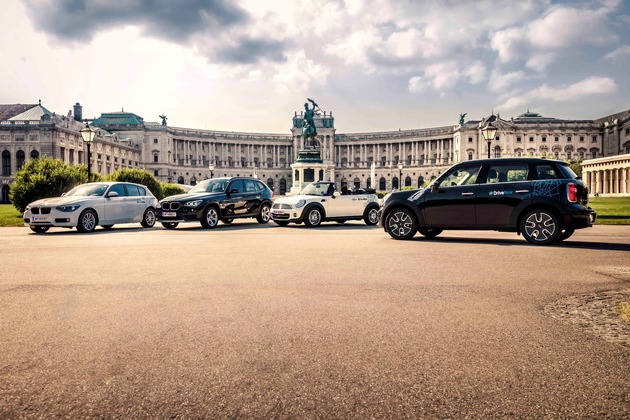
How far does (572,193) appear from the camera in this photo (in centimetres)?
1115

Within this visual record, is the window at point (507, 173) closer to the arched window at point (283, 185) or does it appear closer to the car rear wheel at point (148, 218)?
the car rear wheel at point (148, 218)

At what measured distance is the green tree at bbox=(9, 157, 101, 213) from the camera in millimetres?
25672

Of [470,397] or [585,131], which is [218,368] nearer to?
[470,397]

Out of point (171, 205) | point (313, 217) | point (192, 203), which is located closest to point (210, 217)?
point (192, 203)

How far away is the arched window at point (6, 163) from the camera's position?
71438 millimetres

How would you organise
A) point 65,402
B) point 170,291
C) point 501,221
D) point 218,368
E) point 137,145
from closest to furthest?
point 65,402, point 218,368, point 170,291, point 501,221, point 137,145

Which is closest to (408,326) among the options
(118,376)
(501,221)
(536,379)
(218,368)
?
(536,379)

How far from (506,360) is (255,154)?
400ft

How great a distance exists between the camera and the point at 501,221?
1165 centimetres

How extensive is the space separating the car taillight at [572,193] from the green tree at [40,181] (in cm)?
2465

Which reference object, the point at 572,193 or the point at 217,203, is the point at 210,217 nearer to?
the point at 217,203

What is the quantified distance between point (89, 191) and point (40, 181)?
10545 millimetres

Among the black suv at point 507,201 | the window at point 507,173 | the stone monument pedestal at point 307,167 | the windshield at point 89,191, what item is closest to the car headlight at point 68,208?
the windshield at point 89,191

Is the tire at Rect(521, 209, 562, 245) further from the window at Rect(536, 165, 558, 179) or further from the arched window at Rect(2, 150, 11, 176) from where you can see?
the arched window at Rect(2, 150, 11, 176)
